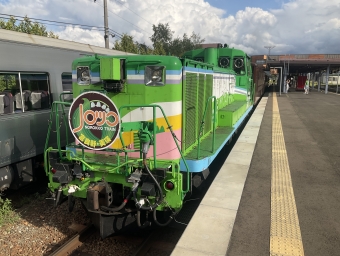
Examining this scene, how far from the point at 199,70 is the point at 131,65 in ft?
4.78

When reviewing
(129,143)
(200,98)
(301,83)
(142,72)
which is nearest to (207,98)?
(200,98)

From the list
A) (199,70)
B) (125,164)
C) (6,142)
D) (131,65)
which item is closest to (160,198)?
(125,164)

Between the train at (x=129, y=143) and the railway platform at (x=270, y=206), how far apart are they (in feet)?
1.89

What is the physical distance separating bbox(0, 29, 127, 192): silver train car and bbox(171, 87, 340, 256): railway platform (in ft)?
11.7

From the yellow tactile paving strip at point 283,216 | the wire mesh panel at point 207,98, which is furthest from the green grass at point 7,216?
the yellow tactile paving strip at point 283,216

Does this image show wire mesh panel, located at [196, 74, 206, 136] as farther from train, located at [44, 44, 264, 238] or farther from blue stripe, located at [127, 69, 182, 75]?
blue stripe, located at [127, 69, 182, 75]

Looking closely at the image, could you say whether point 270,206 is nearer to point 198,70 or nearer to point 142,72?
point 198,70

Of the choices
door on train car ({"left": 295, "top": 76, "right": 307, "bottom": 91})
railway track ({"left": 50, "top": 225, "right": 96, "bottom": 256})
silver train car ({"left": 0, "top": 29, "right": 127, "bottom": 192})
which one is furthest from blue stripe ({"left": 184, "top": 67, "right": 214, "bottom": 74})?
door on train car ({"left": 295, "top": 76, "right": 307, "bottom": 91})

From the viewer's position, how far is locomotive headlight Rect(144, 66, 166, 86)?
3.98 m

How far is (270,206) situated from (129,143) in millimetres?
2460

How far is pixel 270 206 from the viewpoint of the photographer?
4438mm

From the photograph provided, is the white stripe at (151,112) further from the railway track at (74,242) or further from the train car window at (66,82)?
the train car window at (66,82)

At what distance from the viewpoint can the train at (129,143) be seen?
147 inches

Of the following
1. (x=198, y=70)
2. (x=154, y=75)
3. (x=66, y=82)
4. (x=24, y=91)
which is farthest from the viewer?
(x=66, y=82)
